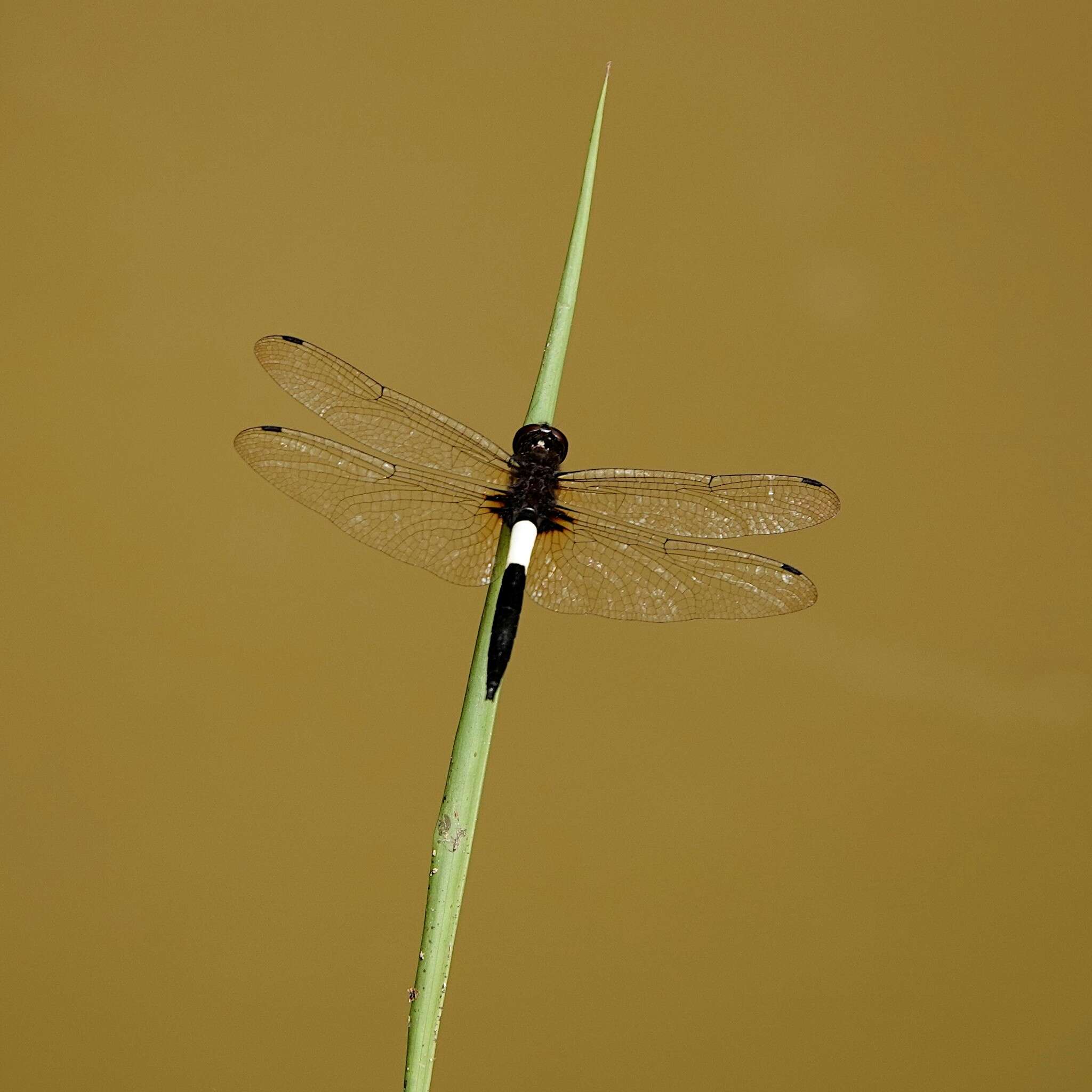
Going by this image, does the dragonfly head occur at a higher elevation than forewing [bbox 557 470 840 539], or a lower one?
lower

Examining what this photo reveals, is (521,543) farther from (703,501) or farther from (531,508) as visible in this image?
(703,501)

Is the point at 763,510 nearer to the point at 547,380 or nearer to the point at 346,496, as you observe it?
the point at 547,380

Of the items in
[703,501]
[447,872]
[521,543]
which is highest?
[703,501]

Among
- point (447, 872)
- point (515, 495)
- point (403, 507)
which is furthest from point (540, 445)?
point (447, 872)

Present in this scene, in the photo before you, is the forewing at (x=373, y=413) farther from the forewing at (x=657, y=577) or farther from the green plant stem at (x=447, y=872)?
the green plant stem at (x=447, y=872)

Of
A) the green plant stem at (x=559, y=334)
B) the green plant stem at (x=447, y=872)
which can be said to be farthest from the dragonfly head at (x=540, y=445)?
the green plant stem at (x=447, y=872)

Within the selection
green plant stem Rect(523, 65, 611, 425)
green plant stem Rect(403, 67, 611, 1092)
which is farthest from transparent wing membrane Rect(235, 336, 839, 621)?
green plant stem Rect(403, 67, 611, 1092)

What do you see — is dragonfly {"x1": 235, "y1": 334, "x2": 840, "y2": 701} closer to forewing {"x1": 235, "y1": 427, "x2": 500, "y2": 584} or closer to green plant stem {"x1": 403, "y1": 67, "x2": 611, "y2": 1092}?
forewing {"x1": 235, "y1": 427, "x2": 500, "y2": 584}
